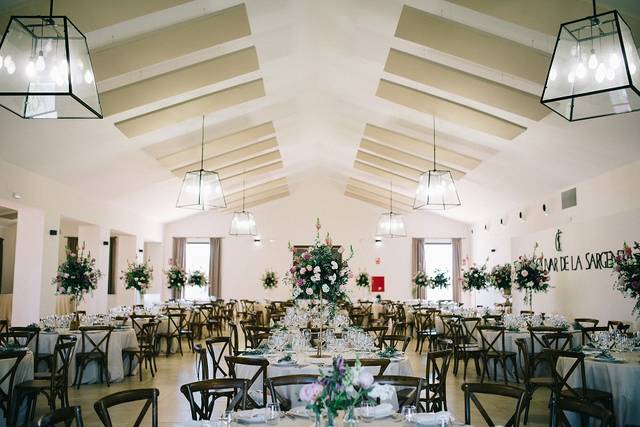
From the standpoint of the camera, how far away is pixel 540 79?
20.7 feet

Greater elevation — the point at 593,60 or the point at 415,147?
the point at 415,147

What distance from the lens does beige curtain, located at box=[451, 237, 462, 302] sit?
19.0m

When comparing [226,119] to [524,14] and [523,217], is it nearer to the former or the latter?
[524,14]

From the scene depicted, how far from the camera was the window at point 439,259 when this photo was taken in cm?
1920

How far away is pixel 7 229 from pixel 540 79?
45.0 ft

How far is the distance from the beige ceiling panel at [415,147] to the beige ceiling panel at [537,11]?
5.46m

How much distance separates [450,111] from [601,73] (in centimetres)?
552

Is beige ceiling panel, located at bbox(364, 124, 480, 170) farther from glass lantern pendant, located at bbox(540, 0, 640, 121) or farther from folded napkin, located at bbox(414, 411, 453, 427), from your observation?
folded napkin, located at bbox(414, 411, 453, 427)

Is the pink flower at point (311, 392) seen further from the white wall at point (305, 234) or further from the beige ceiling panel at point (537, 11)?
the white wall at point (305, 234)

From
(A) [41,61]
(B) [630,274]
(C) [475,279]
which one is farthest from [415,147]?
(A) [41,61]

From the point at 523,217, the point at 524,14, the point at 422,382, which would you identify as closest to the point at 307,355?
the point at 422,382

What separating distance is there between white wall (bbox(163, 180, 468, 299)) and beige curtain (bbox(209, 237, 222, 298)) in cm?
18

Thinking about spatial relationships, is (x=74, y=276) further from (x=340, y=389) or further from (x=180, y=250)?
(x=180, y=250)

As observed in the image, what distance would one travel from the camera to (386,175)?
15.1 metres
